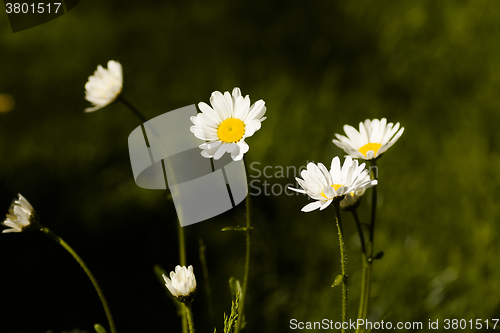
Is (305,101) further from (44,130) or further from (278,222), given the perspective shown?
(44,130)

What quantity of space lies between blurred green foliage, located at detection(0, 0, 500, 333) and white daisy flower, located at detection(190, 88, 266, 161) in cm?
57

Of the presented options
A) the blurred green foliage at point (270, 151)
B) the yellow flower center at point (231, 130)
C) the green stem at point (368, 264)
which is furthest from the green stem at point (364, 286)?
the blurred green foliage at point (270, 151)

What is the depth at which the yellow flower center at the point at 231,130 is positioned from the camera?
56 cm

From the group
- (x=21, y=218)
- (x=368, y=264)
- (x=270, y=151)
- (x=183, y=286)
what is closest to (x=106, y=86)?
(x=21, y=218)

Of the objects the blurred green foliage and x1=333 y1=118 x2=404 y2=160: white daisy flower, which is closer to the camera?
x1=333 y1=118 x2=404 y2=160: white daisy flower

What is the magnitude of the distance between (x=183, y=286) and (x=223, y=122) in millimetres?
206

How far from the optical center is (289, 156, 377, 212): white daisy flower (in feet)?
1.67

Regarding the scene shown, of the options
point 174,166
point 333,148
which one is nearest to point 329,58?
point 333,148

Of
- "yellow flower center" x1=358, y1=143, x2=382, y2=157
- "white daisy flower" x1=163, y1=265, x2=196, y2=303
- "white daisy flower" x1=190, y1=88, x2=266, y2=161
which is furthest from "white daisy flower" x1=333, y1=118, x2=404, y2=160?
"white daisy flower" x1=163, y1=265, x2=196, y2=303

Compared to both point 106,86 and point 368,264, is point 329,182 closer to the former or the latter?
point 368,264

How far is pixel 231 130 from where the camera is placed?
1.86 ft

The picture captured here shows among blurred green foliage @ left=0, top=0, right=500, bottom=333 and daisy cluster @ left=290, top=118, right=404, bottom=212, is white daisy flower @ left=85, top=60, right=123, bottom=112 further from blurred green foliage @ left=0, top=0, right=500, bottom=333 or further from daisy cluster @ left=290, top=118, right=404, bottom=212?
blurred green foliage @ left=0, top=0, right=500, bottom=333

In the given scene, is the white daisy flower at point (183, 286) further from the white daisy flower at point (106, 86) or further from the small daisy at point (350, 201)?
the white daisy flower at point (106, 86)

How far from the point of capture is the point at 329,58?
68.7 inches
